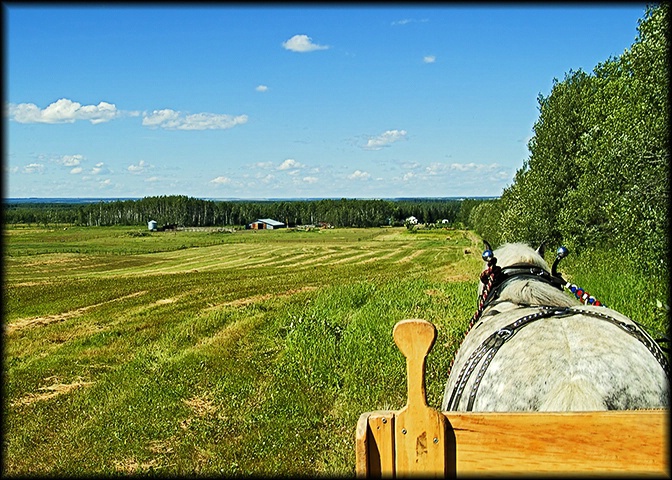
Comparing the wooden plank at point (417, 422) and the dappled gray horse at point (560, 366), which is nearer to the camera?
the wooden plank at point (417, 422)

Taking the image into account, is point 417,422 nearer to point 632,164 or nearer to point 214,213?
point 632,164

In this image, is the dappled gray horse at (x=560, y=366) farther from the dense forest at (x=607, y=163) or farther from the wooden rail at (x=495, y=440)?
the dense forest at (x=607, y=163)

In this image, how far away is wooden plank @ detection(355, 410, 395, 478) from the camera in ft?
5.82

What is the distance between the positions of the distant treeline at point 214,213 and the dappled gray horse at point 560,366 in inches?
3966

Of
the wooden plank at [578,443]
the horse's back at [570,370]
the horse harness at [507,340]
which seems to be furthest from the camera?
the horse harness at [507,340]

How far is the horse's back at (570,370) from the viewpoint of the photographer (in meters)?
2.97

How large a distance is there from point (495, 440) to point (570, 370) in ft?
4.83

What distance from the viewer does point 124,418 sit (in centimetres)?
734

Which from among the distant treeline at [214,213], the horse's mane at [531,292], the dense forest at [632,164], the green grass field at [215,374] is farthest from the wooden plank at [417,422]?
the distant treeline at [214,213]

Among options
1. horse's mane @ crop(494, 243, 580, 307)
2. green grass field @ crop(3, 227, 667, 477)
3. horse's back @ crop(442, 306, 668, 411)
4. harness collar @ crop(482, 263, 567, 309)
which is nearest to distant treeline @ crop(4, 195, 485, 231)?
green grass field @ crop(3, 227, 667, 477)

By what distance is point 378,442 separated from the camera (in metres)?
1.80

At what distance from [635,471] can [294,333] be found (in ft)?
30.8

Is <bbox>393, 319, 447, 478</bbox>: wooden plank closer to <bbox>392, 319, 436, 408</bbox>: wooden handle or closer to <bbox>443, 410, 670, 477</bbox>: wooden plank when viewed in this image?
<bbox>392, 319, 436, 408</bbox>: wooden handle

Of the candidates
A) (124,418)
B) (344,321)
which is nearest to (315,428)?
(124,418)
